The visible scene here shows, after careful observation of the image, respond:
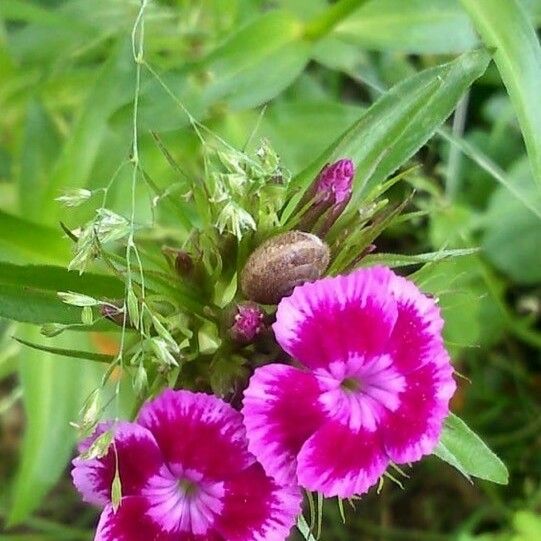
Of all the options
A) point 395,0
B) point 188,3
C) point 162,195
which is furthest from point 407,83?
point 188,3

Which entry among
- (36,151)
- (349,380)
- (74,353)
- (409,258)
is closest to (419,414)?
(349,380)

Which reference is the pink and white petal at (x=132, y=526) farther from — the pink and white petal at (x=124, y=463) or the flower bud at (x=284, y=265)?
the flower bud at (x=284, y=265)

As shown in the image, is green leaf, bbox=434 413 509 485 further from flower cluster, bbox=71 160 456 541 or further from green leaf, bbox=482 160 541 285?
green leaf, bbox=482 160 541 285

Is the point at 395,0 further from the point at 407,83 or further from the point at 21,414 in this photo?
the point at 21,414

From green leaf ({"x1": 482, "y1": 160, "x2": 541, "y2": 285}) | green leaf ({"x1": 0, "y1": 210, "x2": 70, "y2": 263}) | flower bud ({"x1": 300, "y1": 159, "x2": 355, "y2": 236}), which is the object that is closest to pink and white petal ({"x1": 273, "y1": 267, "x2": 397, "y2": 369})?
flower bud ({"x1": 300, "y1": 159, "x2": 355, "y2": 236})

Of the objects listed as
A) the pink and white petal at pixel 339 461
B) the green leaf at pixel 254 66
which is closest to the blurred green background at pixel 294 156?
the green leaf at pixel 254 66

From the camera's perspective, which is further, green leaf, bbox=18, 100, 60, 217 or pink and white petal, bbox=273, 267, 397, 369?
green leaf, bbox=18, 100, 60, 217

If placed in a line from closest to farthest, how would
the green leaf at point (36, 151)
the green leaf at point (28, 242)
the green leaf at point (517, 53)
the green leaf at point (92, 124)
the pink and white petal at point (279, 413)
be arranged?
the pink and white petal at point (279, 413) < the green leaf at point (517, 53) < the green leaf at point (28, 242) < the green leaf at point (92, 124) < the green leaf at point (36, 151)
